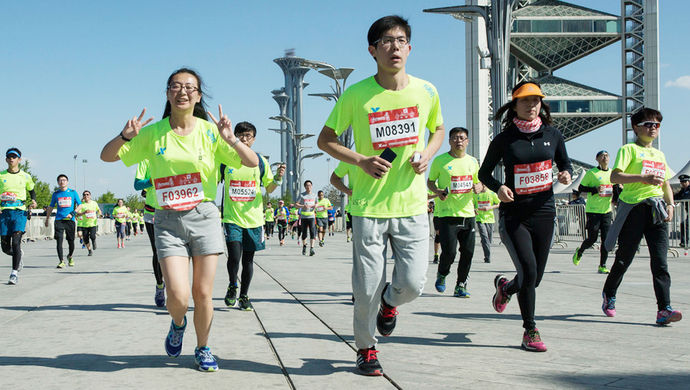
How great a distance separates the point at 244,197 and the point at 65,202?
26.4 ft

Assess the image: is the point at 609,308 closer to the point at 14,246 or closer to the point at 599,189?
the point at 599,189

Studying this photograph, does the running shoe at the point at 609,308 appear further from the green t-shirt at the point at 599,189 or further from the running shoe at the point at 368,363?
the green t-shirt at the point at 599,189

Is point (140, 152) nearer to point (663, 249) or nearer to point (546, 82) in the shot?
point (663, 249)

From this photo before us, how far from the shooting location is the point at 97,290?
31.4 feet

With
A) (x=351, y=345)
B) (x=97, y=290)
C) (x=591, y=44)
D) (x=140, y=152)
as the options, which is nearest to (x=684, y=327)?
(x=351, y=345)

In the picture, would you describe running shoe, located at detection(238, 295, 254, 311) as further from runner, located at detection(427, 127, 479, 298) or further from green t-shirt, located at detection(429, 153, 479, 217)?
green t-shirt, located at detection(429, 153, 479, 217)

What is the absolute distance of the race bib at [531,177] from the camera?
17.5 ft

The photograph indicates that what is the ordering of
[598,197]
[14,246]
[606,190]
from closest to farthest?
1. [14,246]
2. [606,190]
3. [598,197]

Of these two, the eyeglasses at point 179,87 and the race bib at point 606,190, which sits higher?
the eyeglasses at point 179,87

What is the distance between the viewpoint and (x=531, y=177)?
17.5ft

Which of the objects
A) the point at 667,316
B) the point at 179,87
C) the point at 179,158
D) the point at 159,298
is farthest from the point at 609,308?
the point at 159,298

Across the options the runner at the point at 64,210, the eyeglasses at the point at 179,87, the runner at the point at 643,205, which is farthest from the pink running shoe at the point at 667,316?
the runner at the point at 64,210

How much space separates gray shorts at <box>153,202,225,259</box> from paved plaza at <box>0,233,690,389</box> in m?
0.73

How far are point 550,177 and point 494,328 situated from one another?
1.39m
